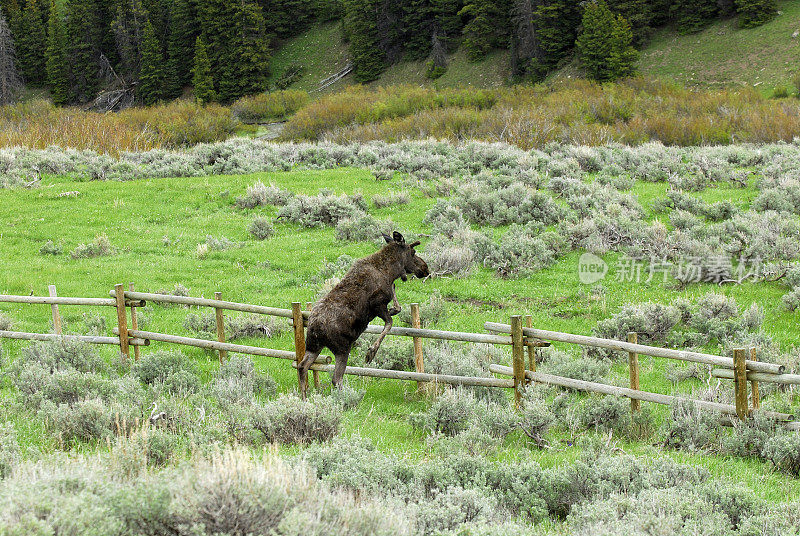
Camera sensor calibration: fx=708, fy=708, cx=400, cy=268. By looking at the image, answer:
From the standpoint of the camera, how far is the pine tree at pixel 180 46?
71500 mm

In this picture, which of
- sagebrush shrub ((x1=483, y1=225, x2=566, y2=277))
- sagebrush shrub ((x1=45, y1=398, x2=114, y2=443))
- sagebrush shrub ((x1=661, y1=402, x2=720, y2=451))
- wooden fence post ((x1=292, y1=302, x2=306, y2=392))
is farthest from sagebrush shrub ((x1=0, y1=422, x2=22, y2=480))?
sagebrush shrub ((x1=483, y1=225, x2=566, y2=277))

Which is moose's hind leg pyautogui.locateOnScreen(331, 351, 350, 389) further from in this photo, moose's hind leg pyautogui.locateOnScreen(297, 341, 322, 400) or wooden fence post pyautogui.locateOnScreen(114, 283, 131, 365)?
wooden fence post pyautogui.locateOnScreen(114, 283, 131, 365)

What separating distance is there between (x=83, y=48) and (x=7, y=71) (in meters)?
10.3

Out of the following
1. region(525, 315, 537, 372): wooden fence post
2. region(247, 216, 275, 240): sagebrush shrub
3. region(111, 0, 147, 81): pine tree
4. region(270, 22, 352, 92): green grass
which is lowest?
region(247, 216, 275, 240): sagebrush shrub

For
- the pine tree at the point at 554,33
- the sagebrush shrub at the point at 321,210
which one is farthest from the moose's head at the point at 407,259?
the pine tree at the point at 554,33

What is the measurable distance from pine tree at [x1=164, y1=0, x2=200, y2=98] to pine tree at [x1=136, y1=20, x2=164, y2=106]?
2.33ft

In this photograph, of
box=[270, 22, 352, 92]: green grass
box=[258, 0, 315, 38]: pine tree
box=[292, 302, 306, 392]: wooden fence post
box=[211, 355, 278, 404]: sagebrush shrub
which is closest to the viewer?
box=[211, 355, 278, 404]: sagebrush shrub

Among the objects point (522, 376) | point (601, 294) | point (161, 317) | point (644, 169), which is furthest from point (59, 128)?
point (522, 376)

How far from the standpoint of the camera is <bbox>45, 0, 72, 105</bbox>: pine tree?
74.4 meters

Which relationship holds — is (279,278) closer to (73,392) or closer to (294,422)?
(73,392)

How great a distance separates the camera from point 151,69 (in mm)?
70875

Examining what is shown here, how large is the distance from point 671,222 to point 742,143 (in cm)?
1299

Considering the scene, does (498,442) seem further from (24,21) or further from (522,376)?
(24,21)

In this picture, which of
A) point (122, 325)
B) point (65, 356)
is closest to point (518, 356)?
point (122, 325)
